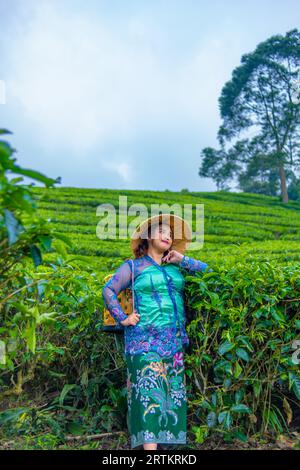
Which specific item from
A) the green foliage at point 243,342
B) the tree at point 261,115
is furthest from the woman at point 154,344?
the tree at point 261,115

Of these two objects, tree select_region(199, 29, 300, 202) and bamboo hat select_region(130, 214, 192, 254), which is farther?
tree select_region(199, 29, 300, 202)

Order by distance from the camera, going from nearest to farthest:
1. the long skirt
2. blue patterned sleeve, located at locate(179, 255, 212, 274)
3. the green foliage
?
1. the long skirt
2. the green foliage
3. blue patterned sleeve, located at locate(179, 255, 212, 274)

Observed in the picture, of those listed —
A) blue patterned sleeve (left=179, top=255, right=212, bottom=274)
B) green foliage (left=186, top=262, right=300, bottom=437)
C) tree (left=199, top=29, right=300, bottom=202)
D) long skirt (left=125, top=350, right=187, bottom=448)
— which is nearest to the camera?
long skirt (left=125, top=350, right=187, bottom=448)

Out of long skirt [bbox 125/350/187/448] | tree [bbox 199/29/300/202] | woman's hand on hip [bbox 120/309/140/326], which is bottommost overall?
long skirt [bbox 125/350/187/448]

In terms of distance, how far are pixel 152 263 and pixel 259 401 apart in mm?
852

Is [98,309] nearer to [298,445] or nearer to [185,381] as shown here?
[185,381]

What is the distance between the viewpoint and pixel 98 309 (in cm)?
315

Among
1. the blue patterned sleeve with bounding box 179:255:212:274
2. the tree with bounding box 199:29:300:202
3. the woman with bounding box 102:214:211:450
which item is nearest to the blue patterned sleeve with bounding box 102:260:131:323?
the woman with bounding box 102:214:211:450

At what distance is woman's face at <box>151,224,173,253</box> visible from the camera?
272 cm

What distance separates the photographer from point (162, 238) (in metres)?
2.72

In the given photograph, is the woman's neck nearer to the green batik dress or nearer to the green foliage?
the green batik dress

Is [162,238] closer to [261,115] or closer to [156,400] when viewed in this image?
[156,400]

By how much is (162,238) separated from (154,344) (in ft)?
1.61

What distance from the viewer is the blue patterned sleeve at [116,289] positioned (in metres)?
2.60
